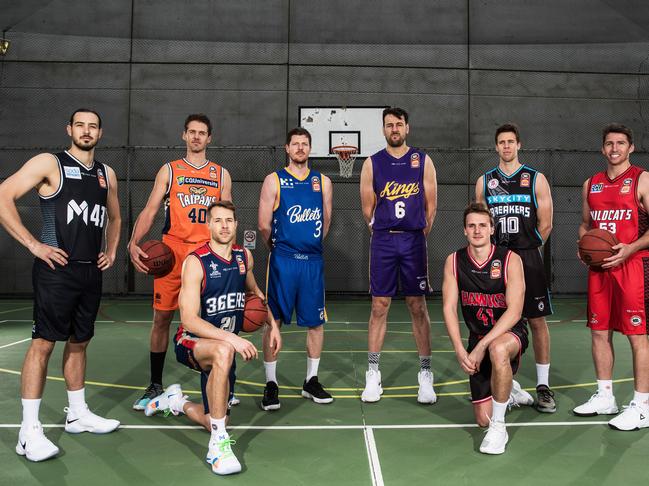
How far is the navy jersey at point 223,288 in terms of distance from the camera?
3.16 metres

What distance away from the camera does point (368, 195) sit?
4.24 metres

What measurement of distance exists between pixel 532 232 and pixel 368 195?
1294 mm

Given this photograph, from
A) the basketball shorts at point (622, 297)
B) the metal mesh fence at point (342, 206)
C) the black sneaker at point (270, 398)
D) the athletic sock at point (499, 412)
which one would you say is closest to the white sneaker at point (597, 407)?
the basketball shorts at point (622, 297)

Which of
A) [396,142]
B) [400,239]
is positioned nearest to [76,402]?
[400,239]

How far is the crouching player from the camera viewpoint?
9.20ft

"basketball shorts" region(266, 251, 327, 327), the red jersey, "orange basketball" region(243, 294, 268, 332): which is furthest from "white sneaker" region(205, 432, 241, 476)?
the red jersey

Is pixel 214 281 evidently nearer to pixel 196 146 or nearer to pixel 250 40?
pixel 196 146

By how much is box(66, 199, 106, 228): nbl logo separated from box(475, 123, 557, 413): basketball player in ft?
9.30

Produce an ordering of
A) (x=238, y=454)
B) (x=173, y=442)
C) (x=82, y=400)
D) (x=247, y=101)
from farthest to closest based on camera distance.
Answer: (x=247, y=101) < (x=82, y=400) < (x=173, y=442) < (x=238, y=454)

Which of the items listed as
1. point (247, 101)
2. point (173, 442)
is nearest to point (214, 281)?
point (173, 442)

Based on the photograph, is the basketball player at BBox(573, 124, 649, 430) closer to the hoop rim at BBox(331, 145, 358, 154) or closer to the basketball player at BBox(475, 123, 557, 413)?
the basketball player at BBox(475, 123, 557, 413)

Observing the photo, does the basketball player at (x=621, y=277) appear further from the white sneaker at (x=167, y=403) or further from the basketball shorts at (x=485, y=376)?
the white sneaker at (x=167, y=403)

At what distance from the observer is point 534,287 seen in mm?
3865

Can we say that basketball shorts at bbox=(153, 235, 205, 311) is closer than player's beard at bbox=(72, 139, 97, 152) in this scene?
No
